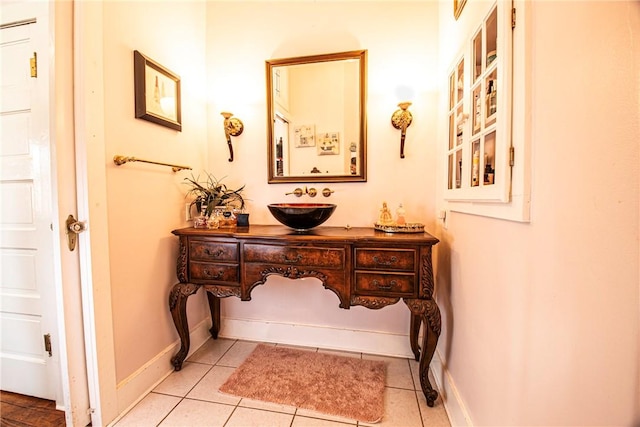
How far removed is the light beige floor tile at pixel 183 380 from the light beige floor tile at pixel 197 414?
0.36ft

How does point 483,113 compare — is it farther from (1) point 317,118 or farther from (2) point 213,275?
(2) point 213,275

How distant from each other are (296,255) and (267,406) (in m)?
0.82

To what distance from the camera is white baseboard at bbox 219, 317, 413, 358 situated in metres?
1.82

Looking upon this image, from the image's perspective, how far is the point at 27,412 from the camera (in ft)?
4.22

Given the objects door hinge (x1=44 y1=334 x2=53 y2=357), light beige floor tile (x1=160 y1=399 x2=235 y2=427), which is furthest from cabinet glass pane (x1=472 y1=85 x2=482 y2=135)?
door hinge (x1=44 y1=334 x2=53 y2=357)

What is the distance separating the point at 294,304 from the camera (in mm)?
1969

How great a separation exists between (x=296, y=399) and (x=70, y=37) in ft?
6.79

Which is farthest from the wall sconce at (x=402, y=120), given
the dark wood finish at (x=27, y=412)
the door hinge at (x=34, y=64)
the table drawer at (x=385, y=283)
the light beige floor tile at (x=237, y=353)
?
the dark wood finish at (x=27, y=412)

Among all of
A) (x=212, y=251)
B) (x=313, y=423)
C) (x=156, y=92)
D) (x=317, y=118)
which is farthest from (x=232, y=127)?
(x=313, y=423)

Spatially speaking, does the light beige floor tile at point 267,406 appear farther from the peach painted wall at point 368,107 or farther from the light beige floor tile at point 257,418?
the peach painted wall at point 368,107

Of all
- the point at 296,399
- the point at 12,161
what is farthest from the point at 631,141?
the point at 12,161

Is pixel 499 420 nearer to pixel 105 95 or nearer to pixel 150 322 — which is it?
pixel 150 322

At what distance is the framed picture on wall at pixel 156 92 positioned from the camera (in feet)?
4.63

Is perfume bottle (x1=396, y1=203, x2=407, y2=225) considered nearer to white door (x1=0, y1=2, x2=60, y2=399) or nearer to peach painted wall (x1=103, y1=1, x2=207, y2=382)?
peach painted wall (x1=103, y1=1, x2=207, y2=382)
